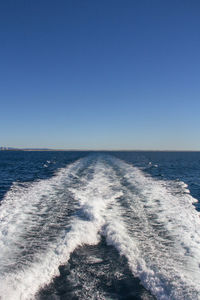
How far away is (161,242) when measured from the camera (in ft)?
22.5

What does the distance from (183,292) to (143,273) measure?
100 cm

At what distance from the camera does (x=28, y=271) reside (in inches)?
199

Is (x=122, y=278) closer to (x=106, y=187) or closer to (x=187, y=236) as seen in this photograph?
(x=187, y=236)

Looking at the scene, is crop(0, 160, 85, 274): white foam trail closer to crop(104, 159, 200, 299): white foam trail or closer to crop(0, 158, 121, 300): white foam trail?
crop(0, 158, 121, 300): white foam trail

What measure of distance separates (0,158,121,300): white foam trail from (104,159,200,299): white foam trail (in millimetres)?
670

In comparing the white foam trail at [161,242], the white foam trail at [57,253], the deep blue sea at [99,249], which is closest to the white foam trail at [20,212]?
the deep blue sea at [99,249]

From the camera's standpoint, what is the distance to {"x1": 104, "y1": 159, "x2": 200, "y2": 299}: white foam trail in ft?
15.6

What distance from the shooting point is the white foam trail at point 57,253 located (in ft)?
14.7

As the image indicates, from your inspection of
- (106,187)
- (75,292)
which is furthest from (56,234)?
(106,187)

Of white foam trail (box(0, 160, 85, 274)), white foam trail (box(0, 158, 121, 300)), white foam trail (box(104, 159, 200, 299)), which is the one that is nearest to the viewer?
white foam trail (box(0, 158, 121, 300))

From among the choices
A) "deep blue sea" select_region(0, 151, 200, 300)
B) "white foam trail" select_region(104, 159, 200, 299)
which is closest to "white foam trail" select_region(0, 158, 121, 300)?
"deep blue sea" select_region(0, 151, 200, 300)

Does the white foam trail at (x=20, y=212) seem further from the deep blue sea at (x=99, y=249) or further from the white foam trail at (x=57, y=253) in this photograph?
the white foam trail at (x=57, y=253)

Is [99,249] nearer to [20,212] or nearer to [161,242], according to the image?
[161,242]

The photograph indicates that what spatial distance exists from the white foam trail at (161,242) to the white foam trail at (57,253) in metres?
0.67
